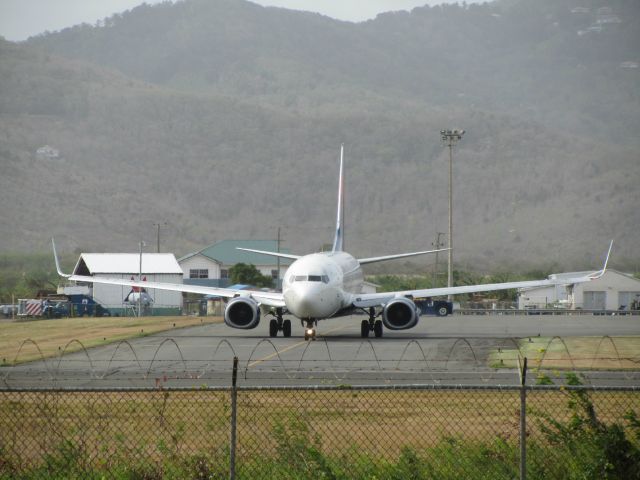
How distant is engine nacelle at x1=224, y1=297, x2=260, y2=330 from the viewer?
136ft

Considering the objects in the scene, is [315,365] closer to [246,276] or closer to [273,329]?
[273,329]

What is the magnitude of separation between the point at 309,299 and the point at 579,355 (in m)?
10.2

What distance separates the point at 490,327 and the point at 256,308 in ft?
47.2

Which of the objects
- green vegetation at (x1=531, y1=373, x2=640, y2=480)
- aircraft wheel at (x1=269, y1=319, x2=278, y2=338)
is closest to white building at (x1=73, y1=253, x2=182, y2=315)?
aircraft wheel at (x1=269, y1=319, x2=278, y2=338)

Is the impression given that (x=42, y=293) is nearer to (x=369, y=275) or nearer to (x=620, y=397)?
(x=369, y=275)

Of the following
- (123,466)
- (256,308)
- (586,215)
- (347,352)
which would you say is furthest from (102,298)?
(586,215)

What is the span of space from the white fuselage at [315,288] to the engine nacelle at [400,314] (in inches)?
71.0

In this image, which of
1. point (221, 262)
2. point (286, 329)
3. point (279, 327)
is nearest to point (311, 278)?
point (286, 329)

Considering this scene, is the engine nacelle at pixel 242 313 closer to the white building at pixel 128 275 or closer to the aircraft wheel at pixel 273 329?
the aircraft wheel at pixel 273 329

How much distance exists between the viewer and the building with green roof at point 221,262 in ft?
350

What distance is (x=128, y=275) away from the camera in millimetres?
81312

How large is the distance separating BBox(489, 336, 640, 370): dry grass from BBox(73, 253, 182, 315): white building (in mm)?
40539

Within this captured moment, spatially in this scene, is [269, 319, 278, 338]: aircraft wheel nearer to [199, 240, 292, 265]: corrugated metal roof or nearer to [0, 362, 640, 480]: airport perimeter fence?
[0, 362, 640, 480]: airport perimeter fence

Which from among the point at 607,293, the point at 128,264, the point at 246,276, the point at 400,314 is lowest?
the point at 400,314
